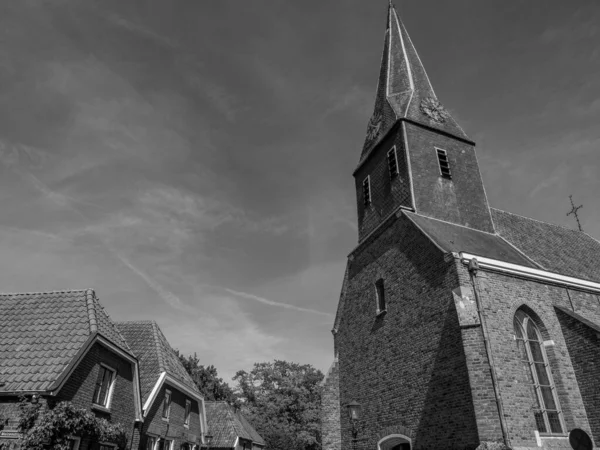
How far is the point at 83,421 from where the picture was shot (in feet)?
36.5

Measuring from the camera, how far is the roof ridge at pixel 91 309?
12680mm

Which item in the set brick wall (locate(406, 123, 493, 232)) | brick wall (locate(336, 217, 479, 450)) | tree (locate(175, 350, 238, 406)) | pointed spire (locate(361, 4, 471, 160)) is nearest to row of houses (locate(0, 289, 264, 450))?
brick wall (locate(336, 217, 479, 450))

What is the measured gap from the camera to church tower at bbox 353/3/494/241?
54.4 feet

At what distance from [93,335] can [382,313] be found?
376 inches

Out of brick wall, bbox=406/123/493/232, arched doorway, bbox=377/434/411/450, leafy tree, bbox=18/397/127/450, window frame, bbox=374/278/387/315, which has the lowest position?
arched doorway, bbox=377/434/411/450

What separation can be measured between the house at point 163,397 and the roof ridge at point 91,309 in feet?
16.1

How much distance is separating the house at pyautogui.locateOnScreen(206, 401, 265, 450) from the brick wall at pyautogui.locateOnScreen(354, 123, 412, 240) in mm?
21517

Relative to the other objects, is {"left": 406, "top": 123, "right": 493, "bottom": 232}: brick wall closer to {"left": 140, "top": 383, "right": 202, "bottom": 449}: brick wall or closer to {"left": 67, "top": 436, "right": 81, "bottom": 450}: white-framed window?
{"left": 67, "top": 436, "right": 81, "bottom": 450}: white-framed window

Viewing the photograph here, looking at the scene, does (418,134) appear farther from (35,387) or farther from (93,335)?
(35,387)

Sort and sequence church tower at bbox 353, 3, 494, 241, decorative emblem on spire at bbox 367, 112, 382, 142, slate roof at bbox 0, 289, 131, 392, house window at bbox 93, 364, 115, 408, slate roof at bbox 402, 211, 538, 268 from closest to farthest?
slate roof at bbox 0, 289, 131, 392 < house window at bbox 93, 364, 115, 408 < slate roof at bbox 402, 211, 538, 268 < church tower at bbox 353, 3, 494, 241 < decorative emblem on spire at bbox 367, 112, 382, 142

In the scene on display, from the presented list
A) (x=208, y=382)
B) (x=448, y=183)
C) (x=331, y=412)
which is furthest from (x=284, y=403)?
(x=448, y=183)

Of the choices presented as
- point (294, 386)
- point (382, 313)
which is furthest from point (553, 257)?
point (294, 386)

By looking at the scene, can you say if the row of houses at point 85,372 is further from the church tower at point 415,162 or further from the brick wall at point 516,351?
the brick wall at point 516,351

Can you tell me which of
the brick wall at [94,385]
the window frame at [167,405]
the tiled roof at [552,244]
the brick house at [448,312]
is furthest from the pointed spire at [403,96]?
the window frame at [167,405]
